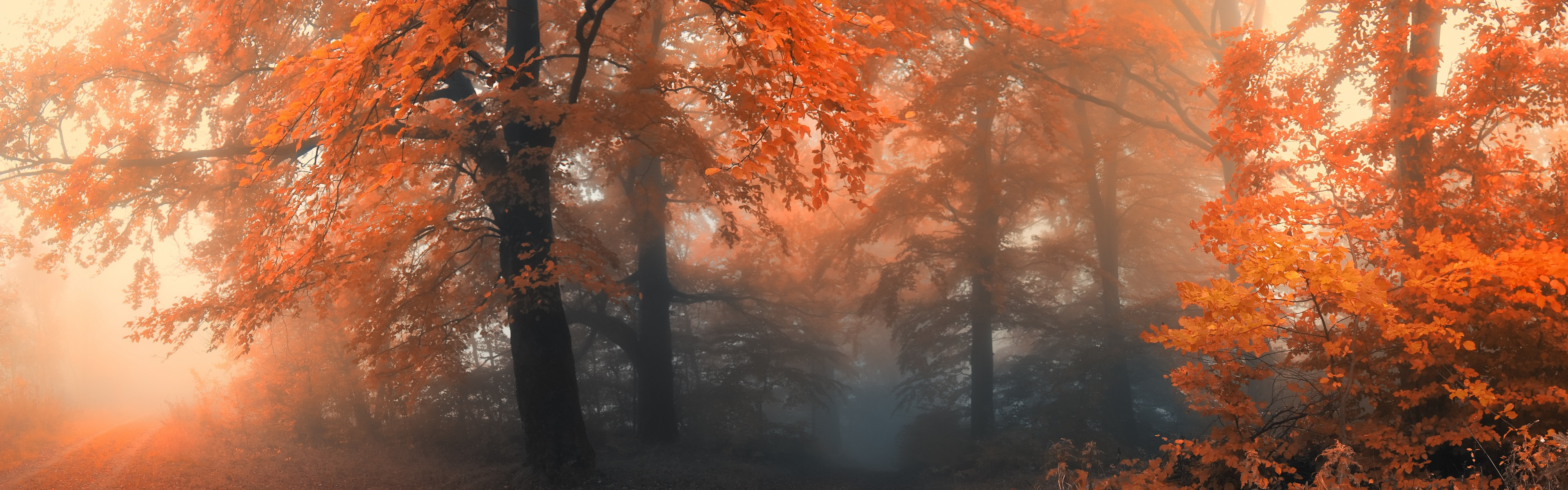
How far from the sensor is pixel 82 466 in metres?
11.2

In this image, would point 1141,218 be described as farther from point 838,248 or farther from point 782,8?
point 782,8

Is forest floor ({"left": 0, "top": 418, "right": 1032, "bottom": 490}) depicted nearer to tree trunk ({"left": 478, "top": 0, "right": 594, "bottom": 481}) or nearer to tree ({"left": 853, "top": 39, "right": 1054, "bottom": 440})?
tree trunk ({"left": 478, "top": 0, "right": 594, "bottom": 481})

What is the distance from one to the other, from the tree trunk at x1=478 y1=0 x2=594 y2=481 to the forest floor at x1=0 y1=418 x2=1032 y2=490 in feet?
1.44

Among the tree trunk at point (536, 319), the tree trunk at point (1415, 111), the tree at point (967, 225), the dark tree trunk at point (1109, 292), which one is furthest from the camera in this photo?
the dark tree trunk at point (1109, 292)

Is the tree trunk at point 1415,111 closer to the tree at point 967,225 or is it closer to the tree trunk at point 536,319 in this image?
the tree at point 967,225

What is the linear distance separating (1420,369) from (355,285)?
8.72 metres

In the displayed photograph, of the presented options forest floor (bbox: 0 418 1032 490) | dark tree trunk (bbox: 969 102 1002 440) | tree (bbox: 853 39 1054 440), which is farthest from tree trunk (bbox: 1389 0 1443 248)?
dark tree trunk (bbox: 969 102 1002 440)

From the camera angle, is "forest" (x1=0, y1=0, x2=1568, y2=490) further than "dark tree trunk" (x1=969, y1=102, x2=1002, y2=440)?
No

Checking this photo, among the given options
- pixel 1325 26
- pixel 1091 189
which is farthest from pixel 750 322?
pixel 1325 26

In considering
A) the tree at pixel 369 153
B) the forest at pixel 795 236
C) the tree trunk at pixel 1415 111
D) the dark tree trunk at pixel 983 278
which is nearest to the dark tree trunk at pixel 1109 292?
the forest at pixel 795 236

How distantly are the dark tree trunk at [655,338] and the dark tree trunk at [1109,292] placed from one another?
7.95m

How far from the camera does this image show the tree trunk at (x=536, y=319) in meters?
7.72

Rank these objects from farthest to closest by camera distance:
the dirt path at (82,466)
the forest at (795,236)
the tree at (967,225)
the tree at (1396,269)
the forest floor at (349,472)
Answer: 1. the tree at (967,225)
2. the dirt path at (82,466)
3. the forest floor at (349,472)
4. the forest at (795,236)
5. the tree at (1396,269)

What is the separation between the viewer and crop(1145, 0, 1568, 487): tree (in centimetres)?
411
